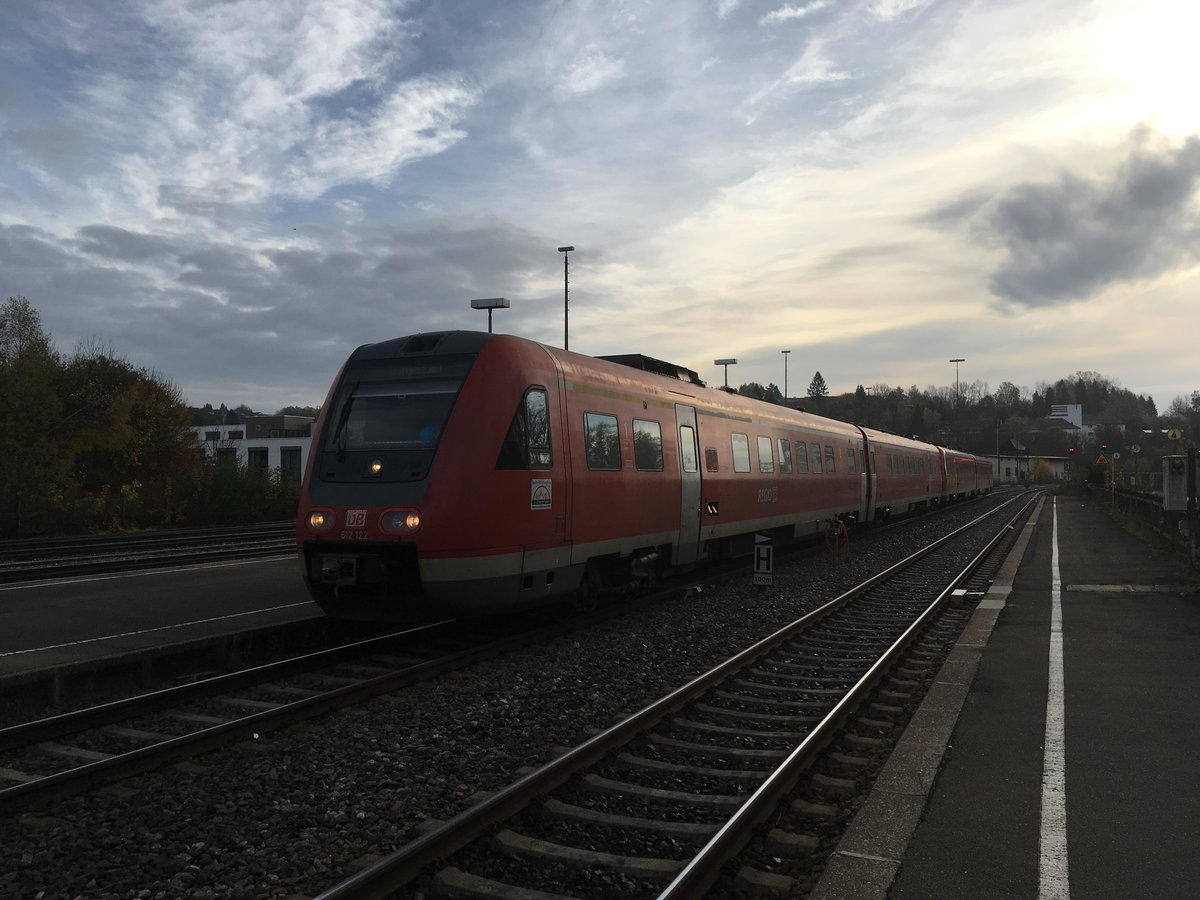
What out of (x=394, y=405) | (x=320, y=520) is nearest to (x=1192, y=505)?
(x=394, y=405)

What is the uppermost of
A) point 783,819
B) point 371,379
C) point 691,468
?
point 371,379

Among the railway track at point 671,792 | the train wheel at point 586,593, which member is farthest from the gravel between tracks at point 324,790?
the train wheel at point 586,593

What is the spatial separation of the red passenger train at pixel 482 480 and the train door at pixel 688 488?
14 cm

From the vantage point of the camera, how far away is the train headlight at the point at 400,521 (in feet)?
27.8

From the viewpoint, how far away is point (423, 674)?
811 cm

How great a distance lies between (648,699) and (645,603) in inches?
191

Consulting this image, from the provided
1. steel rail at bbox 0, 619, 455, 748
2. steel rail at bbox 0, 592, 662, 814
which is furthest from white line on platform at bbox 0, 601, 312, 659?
steel rail at bbox 0, 592, 662, 814

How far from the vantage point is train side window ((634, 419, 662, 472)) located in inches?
464

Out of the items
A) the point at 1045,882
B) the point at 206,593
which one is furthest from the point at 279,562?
the point at 1045,882

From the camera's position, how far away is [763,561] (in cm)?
1381

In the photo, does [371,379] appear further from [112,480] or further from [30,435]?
[112,480]

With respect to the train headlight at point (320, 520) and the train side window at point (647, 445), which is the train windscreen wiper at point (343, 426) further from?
the train side window at point (647, 445)

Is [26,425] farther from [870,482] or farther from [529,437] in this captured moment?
[529,437]

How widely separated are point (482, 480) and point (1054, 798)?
5325 mm
